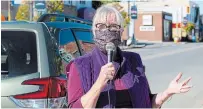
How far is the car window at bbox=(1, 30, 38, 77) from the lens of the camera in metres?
3.78

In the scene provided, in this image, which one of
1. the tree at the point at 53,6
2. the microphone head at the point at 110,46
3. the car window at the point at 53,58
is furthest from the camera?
the tree at the point at 53,6

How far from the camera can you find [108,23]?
2.82m

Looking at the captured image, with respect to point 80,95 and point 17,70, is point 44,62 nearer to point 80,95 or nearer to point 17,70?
point 17,70

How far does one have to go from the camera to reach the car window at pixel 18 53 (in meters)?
3.78

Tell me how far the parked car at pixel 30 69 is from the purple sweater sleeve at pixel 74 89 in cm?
99

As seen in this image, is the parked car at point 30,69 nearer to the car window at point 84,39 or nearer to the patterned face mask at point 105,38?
the patterned face mask at point 105,38

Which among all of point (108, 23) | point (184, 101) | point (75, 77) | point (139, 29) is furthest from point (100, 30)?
point (139, 29)

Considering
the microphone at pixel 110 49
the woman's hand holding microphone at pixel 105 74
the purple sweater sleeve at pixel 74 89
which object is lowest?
the purple sweater sleeve at pixel 74 89

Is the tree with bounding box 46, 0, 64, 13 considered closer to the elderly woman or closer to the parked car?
the parked car

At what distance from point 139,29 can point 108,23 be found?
73120 millimetres

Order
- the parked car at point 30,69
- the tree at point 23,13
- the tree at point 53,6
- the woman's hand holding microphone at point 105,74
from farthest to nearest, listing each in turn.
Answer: the tree at point 53,6, the tree at point 23,13, the parked car at point 30,69, the woman's hand holding microphone at point 105,74

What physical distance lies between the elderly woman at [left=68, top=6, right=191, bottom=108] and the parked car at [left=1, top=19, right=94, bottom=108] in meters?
0.98

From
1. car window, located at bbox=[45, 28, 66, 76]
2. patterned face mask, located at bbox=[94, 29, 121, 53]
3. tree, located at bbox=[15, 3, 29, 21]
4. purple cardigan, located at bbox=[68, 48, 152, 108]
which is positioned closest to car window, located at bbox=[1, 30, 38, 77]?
car window, located at bbox=[45, 28, 66, 76]

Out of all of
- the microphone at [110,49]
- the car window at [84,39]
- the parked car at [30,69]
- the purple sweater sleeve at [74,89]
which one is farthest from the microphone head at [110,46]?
the car window at [84,39]
